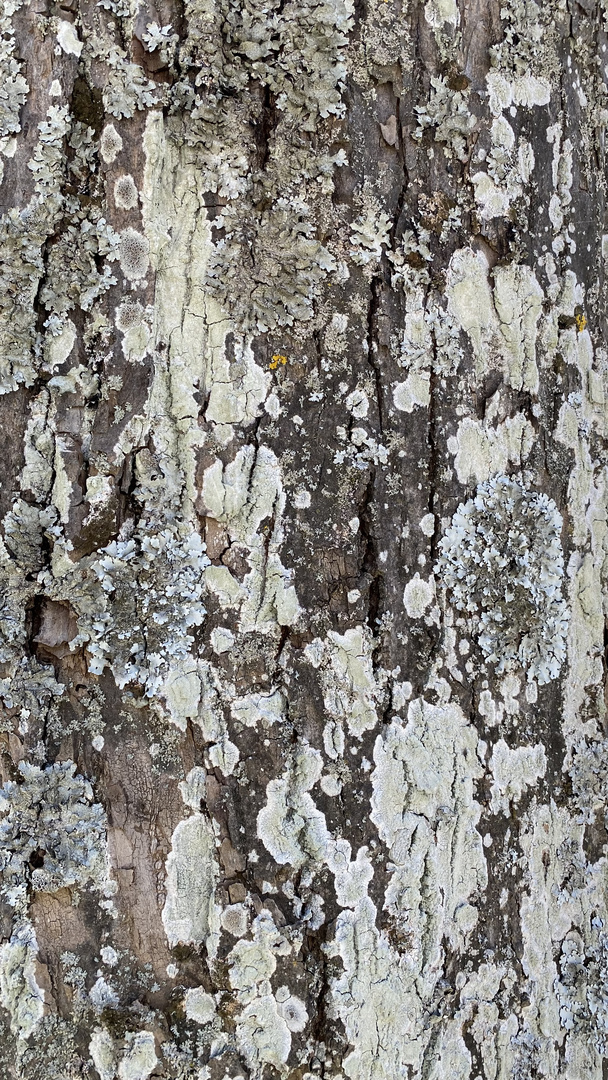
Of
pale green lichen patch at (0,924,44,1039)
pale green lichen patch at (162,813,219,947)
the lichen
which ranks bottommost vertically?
pale green lichen patch at (0,924,44,1039)

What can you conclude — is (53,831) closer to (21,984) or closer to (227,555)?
(21,984)

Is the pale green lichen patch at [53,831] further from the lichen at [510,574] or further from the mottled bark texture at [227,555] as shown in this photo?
the lichen at [510,574]

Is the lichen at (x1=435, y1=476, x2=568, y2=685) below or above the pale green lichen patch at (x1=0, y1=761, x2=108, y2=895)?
above

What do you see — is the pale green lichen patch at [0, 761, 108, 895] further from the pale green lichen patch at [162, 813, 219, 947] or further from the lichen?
the lichen

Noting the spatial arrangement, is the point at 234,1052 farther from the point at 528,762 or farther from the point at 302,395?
the point at 302,395

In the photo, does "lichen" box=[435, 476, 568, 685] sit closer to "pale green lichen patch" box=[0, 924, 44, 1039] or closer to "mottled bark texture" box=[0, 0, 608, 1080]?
"mottled bark texture" box=[0, 0, 608, 1080]

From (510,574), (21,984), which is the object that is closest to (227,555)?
(510,574)

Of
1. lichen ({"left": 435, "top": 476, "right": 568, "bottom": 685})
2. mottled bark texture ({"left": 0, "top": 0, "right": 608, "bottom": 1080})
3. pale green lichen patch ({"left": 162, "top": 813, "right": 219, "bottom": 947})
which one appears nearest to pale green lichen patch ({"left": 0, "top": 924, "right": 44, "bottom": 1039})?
mottled bark texture ({"left": 0, "top": 0, "right": 608, "bottom": 1080})

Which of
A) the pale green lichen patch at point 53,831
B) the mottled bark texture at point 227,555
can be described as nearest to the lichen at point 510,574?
the mottled bark texture at point 227,555
